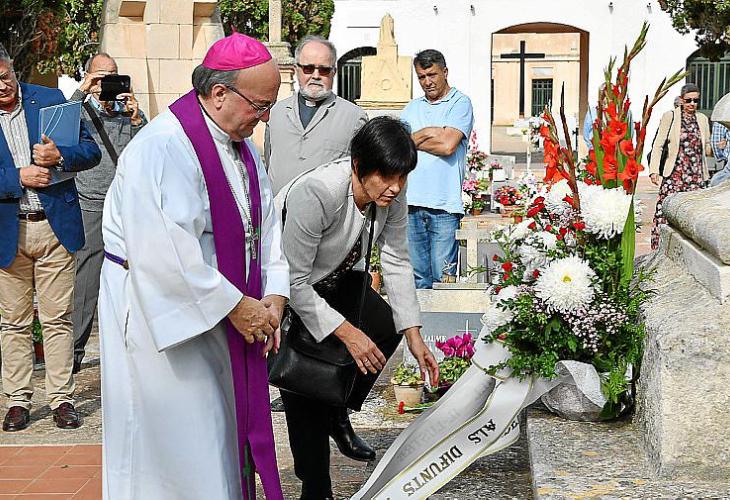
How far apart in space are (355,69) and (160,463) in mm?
32437

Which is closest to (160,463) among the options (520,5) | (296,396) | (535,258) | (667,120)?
(296,396)

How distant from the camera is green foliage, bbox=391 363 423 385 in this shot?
6039 mm

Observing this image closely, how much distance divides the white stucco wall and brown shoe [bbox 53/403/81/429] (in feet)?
82.5

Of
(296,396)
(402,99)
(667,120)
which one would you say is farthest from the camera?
(402,99)

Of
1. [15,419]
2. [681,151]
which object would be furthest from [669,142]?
[15,419]

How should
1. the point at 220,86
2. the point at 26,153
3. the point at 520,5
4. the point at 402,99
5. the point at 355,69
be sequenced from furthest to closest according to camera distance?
the point at 355,69, the point at 520,5, the point at 402,99, the point at 26,153, the point at 220,86

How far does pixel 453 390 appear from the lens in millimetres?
4453

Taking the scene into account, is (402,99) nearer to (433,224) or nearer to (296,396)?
(433,224)

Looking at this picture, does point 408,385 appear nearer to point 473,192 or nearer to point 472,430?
point 472,430

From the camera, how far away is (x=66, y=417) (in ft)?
19.6

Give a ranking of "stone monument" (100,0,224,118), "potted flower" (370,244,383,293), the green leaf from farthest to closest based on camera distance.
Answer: "stone monument" (100,0,224,118)
"potted flower" (370,244,383,293)
the green leaf

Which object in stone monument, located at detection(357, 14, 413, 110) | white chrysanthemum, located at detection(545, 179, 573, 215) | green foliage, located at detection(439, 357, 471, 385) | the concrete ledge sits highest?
stone monument, located at detection(357, 14, 413, 110)

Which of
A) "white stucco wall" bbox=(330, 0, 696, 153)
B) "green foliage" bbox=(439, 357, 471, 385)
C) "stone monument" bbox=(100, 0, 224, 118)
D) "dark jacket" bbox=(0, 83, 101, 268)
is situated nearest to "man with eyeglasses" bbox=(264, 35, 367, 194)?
"dark jacket" bbox=(0, 83, 101, 268)

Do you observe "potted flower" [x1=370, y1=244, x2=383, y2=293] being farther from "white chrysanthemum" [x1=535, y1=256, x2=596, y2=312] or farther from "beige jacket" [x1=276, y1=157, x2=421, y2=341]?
"white chrysanthemum" [x1=535, y1=256, x2=596, y2=312]
